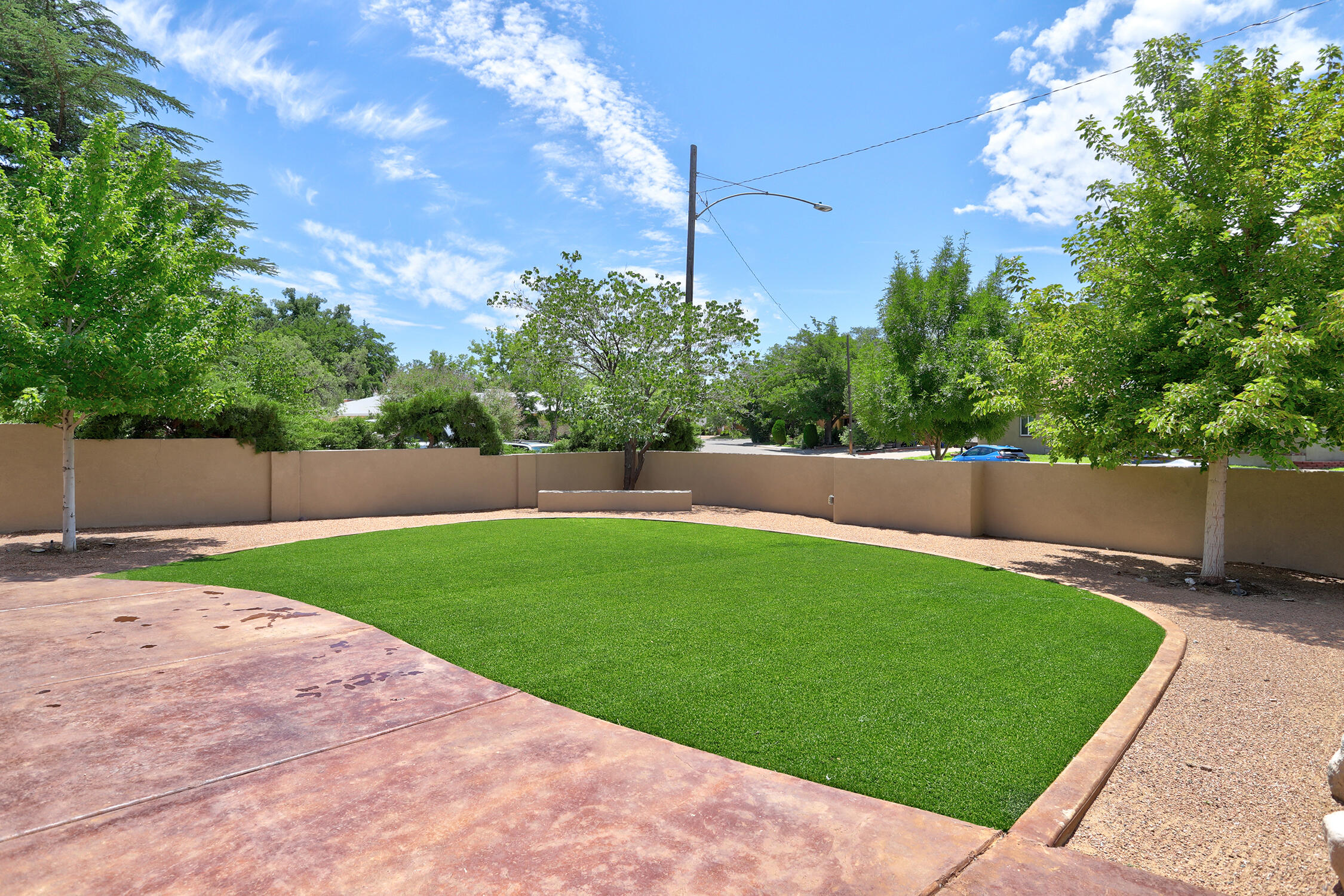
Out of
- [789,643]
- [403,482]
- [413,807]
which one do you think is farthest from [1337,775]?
[403,482]

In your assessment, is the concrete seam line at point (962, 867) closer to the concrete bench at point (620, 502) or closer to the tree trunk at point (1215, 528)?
the tree trunk at point (1215, 528)

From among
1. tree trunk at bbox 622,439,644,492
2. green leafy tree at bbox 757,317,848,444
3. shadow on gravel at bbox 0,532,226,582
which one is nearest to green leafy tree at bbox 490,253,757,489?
tree trunk at bbox 622,439,644,492

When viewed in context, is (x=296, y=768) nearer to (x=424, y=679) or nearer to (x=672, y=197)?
(x=424, y=679)

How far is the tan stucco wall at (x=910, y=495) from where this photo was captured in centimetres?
1393

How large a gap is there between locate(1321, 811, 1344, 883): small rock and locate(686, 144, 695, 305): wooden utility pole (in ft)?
58.1

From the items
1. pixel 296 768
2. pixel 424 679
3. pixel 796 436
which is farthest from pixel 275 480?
pixel 796 436

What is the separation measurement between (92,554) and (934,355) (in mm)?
18609

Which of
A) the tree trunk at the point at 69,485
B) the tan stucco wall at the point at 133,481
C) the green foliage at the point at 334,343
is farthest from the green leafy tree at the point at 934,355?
the green foliage at the point at 334,343

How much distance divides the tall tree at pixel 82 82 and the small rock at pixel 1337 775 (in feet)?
66.5

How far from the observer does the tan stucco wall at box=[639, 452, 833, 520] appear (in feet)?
56.0

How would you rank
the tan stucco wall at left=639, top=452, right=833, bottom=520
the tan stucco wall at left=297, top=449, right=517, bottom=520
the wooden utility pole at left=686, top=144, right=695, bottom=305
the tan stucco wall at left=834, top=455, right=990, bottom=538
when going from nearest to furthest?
the tan stucco wall at left=834, top=455, right=990, bottom=538 → the tan stucco wall at left=297, top=449, right=517, bottom=520 → the tan stucco wall at left=639, top=452, right=833, bottom=520 → the wooden utility pole at left=686, top=144, right=695, bottom=305

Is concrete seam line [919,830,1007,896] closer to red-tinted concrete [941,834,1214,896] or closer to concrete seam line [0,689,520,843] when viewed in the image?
red-tinted concrete [941,834,1214,896]

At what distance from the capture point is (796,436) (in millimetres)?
60750

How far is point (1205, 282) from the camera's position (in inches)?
370
